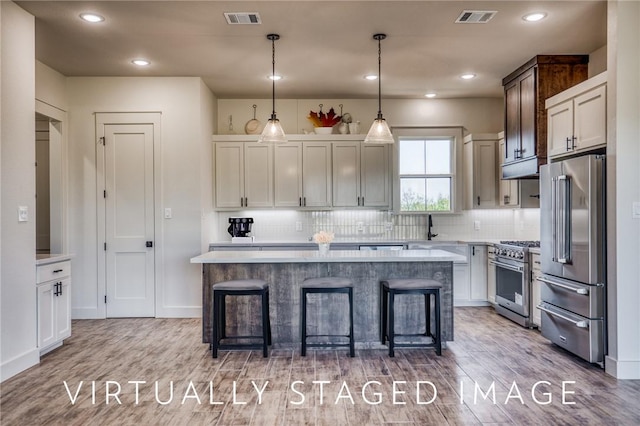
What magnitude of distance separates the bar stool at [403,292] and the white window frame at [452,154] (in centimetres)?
242

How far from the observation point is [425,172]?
20.6 ft

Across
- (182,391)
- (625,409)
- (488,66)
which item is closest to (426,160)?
(488,66)

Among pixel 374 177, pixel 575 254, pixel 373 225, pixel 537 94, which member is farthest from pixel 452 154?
pixel 575 254

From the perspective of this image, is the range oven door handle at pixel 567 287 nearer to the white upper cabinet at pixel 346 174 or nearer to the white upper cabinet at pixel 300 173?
the white upper cabinet at pixel 300 173

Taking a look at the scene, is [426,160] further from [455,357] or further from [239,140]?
[455,357]

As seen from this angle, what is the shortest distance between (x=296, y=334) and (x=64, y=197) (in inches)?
130

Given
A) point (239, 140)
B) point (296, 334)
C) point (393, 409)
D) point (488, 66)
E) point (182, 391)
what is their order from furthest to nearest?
1. point (239, 140)
2. point (488, 66)
3. point (296, 334)
4. point (182, 391)
5. point (393, 409)

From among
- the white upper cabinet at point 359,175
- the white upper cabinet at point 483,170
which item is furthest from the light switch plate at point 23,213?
the white upper cabinet at point 483,170

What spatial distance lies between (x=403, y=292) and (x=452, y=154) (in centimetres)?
327

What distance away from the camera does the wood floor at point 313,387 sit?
2672 mm

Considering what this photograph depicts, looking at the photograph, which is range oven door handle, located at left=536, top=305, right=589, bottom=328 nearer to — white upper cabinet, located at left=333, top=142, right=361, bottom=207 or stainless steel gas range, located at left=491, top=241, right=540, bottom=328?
stainless steel gas range, located at left=491, top=241, right=540, bottom=328

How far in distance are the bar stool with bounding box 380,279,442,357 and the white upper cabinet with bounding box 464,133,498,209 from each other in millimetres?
2534

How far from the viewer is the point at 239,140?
19.7 ft

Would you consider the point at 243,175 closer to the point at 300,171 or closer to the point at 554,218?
the point at 300,171
